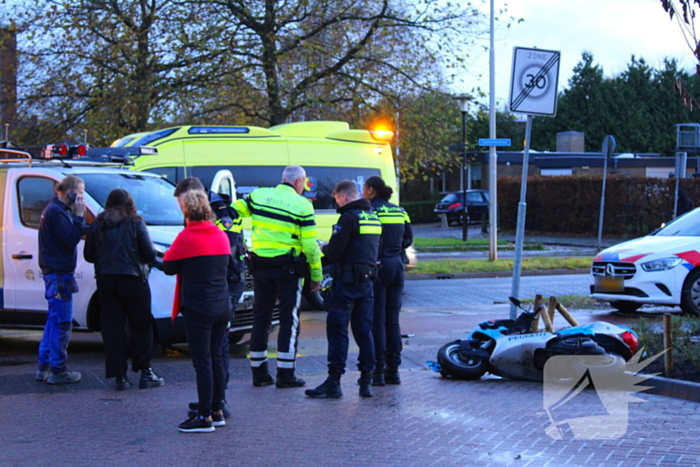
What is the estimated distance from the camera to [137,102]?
19516mm

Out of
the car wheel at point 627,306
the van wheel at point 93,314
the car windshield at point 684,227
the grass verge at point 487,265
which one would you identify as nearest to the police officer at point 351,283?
the van wheel at point 93,314

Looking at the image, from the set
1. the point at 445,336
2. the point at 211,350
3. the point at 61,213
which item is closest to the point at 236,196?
the point at 445,336

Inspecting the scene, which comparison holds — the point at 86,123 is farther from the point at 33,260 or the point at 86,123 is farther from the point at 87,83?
the point at 33,260

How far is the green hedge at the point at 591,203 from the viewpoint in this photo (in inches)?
1137

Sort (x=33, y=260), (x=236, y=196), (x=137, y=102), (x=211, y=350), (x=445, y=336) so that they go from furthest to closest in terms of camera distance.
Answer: (x=137, y=102) < (x=236, y=196) < (x=445, y=336) < (x=33, y=260) < (x=211, y=350)

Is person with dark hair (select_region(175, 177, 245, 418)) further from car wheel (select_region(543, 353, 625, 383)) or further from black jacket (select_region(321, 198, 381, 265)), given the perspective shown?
car wheel (select_region(543, 353, 625, 383))

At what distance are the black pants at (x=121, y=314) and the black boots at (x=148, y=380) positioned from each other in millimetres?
185

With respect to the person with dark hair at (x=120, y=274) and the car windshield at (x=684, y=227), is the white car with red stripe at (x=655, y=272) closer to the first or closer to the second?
the car windshield at (x=684, y=227)

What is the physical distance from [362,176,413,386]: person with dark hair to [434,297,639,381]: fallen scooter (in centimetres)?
48

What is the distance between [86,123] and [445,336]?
13703mm

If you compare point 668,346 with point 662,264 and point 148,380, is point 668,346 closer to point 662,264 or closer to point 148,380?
point 662,264

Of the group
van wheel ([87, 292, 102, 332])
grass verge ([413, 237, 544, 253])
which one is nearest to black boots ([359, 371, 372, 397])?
van wheel ([87, 292, 102, 332])

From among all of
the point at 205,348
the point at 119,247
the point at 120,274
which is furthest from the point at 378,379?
the point at 119,247

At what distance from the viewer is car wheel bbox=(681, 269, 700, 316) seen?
1098 cm
